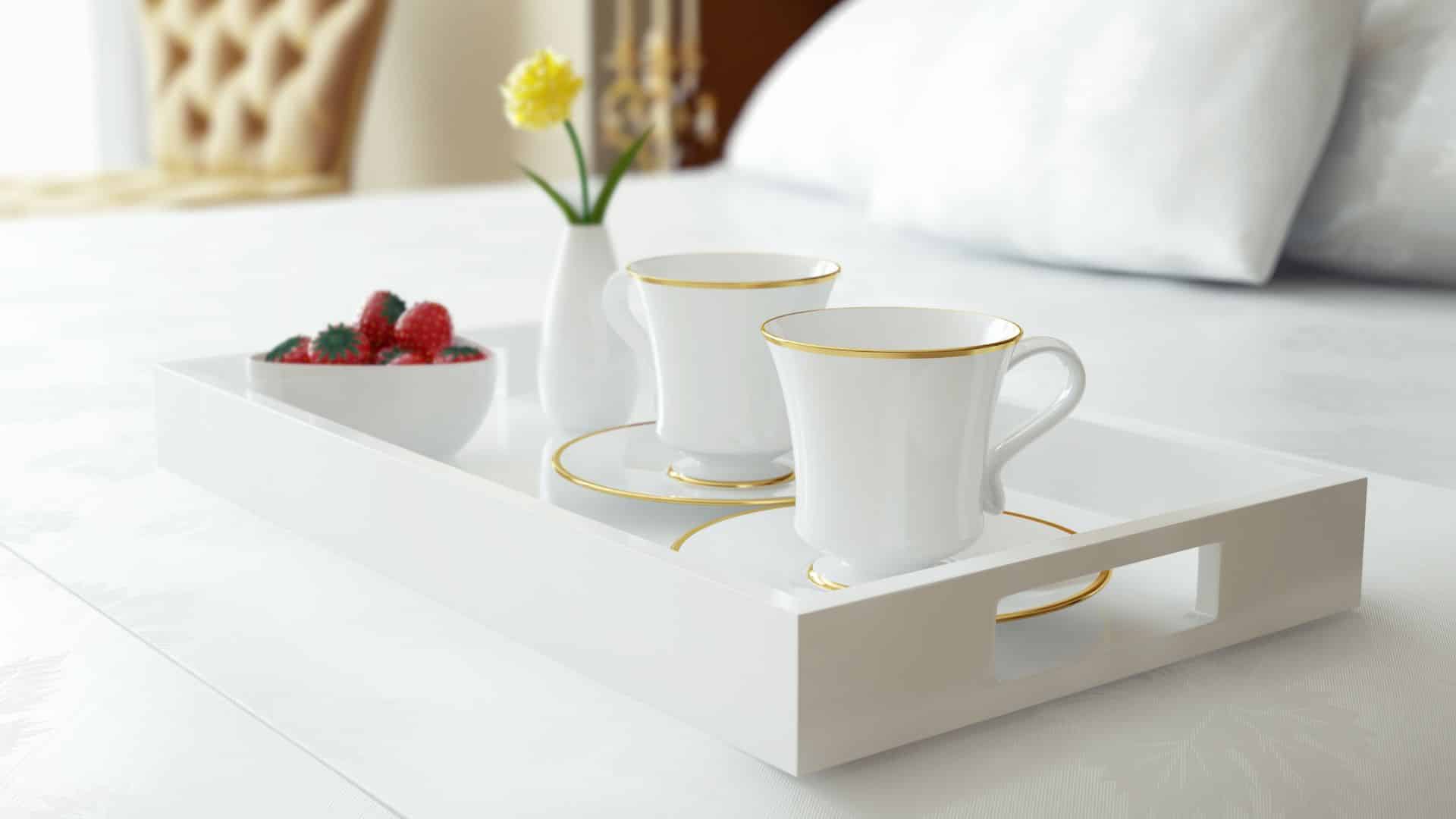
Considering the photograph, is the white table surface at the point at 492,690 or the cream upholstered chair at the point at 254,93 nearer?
the white table surface at the point at 492,690

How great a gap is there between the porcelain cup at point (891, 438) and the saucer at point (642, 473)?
0.34 ft

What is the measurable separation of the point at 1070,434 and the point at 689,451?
0.18m

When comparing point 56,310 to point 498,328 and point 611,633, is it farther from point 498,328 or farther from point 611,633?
point 611,633

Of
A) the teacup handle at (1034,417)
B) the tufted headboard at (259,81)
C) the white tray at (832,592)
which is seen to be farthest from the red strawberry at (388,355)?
the tufted headboard at (259,81)

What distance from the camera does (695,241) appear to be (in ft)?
5.08

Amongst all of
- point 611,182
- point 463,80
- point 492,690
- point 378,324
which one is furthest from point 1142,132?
point 463,80

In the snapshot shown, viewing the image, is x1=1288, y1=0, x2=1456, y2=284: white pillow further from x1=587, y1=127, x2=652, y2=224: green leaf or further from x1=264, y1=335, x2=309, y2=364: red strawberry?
x1=264, y1=335, x2=309, y2=364: red strawberry

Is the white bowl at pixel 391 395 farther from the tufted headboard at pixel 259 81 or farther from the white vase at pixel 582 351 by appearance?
the tufted headboard at pixel 259 81

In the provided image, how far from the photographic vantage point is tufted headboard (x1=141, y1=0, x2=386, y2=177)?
10.7 ft

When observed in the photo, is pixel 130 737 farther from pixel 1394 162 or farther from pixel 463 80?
pixel 463 80

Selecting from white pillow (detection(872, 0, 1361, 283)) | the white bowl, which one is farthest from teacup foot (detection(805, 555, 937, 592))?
white pillow (detection(872, 0, 1361, 283))

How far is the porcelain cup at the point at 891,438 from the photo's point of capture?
0.51 meters

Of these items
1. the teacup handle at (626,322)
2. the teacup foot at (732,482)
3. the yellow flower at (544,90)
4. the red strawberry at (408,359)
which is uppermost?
the yellow flower at (544,90)

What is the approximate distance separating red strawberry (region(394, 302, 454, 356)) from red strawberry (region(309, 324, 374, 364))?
27mm
